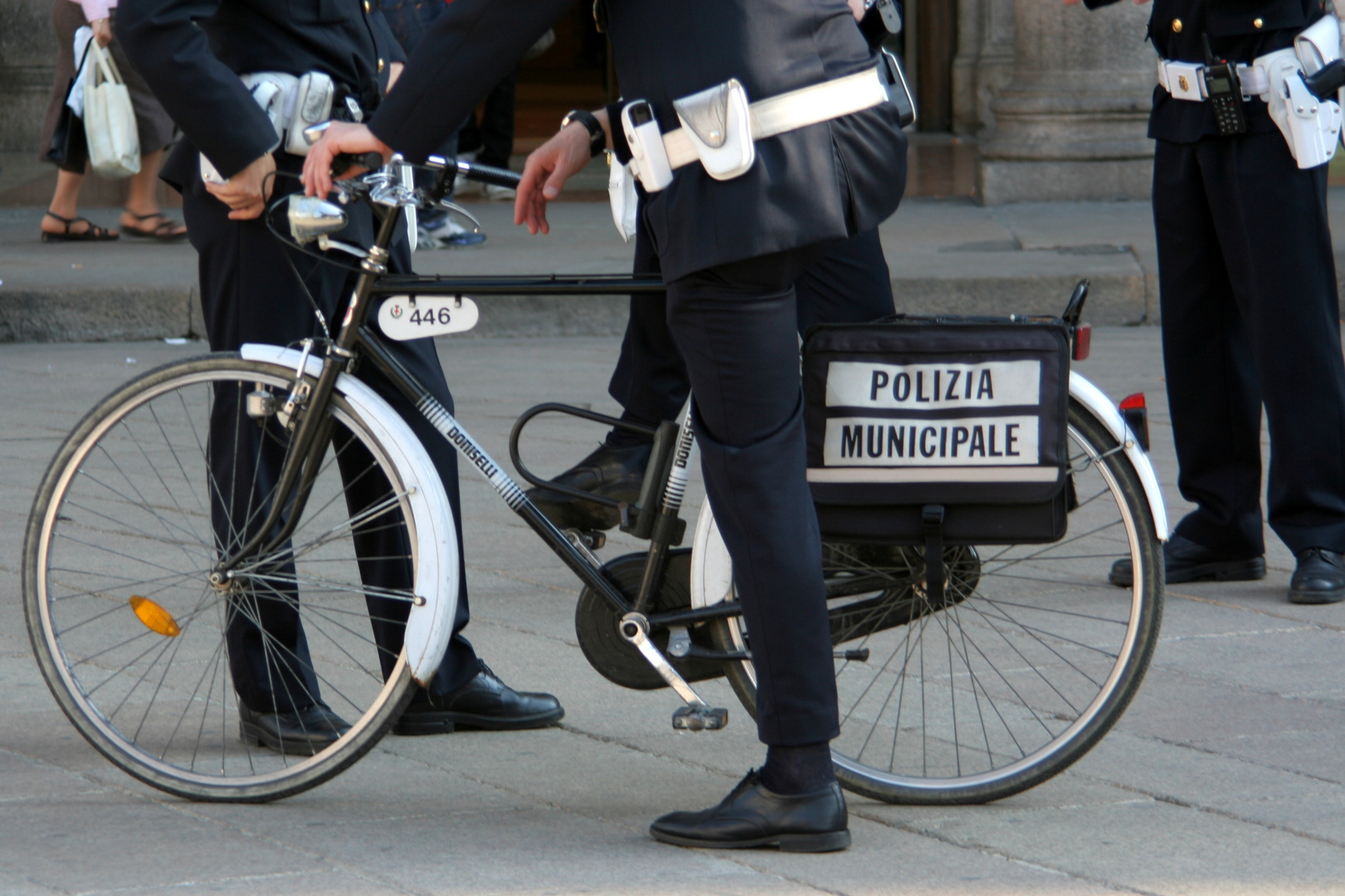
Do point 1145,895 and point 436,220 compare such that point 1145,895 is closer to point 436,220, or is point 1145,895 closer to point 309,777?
point 309,777

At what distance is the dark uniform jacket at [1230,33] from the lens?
14.0 ft

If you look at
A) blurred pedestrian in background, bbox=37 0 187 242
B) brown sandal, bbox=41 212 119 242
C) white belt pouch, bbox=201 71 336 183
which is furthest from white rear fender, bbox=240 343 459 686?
brown sandal, bbox=41 212 119 242

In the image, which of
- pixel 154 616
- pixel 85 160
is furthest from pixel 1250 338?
pixel 85 160

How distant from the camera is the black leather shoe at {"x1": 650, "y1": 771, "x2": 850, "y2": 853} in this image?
273 cm

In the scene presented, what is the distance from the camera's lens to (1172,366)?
4.53 m

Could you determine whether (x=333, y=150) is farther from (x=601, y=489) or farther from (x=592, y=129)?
(x=601, y=489)

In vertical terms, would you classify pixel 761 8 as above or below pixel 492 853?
above

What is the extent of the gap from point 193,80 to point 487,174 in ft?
1.68

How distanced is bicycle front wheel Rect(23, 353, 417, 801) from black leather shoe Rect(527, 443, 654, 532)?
0.80 feet

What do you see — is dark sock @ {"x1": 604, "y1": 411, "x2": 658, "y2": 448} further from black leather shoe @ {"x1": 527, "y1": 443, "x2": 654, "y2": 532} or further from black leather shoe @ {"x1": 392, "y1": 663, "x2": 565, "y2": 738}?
black leather shoe @ {"x1": 392, "y1": 663, "x2": 565, "y2": 738}

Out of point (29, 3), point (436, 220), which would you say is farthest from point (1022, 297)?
point (29, 3)

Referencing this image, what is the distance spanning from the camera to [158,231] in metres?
9.66

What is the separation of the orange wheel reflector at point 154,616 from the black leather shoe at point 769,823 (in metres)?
0.90

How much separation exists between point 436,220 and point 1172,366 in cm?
536
